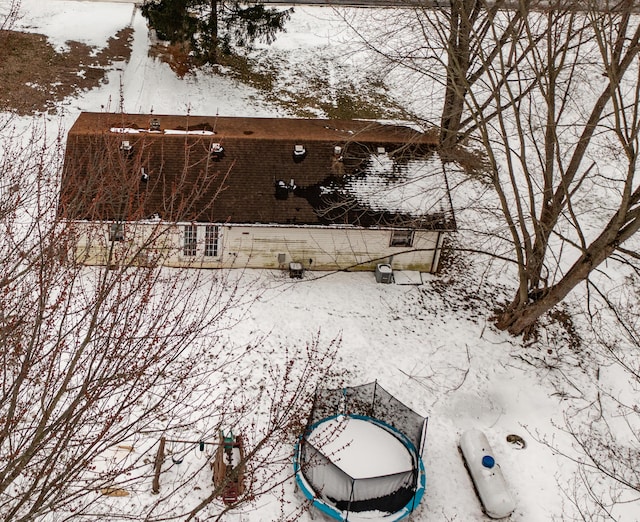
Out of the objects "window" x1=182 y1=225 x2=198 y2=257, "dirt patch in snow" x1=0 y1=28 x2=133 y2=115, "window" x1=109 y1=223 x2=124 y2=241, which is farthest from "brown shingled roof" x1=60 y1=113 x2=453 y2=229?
"dirt patch in snow" x1=0 y1=28 x2=133 y2=115

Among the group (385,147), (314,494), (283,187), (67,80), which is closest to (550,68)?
(385,147)

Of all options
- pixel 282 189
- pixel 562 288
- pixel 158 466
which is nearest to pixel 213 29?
pixel 282 189

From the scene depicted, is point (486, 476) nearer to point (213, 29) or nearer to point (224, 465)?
point (224, 465)

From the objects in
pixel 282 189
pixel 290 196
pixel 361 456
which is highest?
pixel 282 189

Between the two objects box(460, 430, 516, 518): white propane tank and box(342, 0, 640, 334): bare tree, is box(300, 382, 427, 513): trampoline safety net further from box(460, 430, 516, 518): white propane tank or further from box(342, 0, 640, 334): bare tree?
box(342, 0, 640, 334): bare tree

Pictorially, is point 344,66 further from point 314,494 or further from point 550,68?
point 314,494
